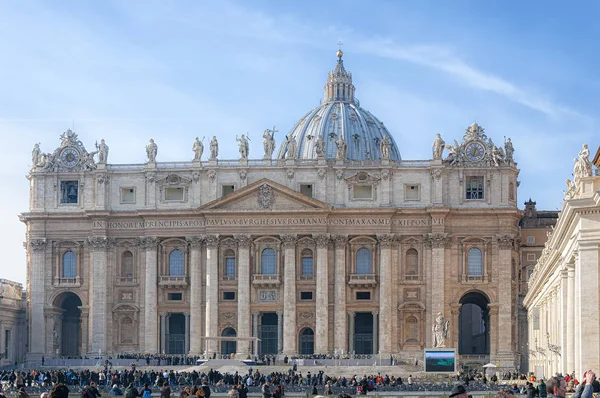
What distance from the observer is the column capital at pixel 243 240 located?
334ft

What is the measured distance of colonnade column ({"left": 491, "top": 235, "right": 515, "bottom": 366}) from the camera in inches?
3900

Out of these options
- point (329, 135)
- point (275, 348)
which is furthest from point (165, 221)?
point (329, 135)

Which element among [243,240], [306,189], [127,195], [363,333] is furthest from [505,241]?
[127,195]

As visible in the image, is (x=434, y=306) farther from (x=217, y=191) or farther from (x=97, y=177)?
(x=97, y=177)

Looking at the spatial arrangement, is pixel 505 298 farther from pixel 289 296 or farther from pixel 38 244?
pixel 38 244

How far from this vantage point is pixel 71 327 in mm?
109625

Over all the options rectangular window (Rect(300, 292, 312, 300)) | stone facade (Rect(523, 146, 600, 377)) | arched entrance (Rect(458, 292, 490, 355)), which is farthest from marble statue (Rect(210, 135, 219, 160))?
stone facade (Rect(523, 146, 600, 377))

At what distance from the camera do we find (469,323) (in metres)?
118

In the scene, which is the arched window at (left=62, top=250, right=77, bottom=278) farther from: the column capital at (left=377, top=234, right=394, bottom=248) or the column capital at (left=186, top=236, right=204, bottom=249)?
the column capital at (left=377, top=234, right=394, bottom=248)

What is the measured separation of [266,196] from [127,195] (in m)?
12.4

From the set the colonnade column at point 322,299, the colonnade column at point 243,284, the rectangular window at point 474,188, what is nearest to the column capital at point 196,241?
the colonnade column at point 243,284

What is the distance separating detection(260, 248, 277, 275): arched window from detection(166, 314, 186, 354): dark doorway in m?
8.19

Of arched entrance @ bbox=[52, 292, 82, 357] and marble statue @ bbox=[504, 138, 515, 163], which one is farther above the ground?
marble statue @ bbox=[504, 138, 515, 163]

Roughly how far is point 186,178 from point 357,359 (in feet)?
71.2
